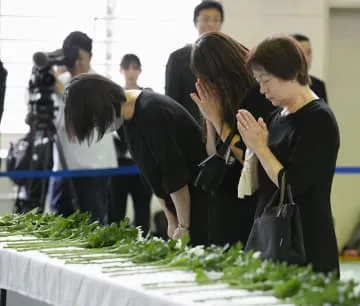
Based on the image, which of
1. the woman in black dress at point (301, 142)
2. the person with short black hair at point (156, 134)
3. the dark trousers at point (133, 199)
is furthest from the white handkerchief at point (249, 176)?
the dark trousers at point (133, 199)

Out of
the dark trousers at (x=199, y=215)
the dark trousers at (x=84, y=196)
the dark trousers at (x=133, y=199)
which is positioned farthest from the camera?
the dark trousers at (x=133, y=199)

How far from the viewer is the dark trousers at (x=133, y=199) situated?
924cm

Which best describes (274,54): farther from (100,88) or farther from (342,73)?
(342,73)

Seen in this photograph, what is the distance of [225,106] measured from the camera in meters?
4.53

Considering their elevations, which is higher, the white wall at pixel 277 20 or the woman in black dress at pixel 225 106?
the white wall at pixel 277 20

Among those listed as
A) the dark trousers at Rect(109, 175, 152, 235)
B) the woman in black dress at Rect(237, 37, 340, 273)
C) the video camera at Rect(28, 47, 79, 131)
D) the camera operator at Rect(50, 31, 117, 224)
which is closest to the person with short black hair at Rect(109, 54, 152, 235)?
the dark trousers at Rect(109, 175, 152, 235)

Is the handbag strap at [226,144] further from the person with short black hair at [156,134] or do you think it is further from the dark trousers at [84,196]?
the dark trousers at [84,196]

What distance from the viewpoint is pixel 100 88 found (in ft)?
14.8

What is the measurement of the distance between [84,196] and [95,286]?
196 inches

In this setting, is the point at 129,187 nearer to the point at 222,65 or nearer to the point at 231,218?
the point at 231,218

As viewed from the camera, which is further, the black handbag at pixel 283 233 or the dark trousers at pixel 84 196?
the dark trousers at pixel 84 196

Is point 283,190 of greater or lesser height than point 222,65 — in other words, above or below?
below

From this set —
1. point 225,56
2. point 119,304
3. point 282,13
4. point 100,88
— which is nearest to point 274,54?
point 225,56

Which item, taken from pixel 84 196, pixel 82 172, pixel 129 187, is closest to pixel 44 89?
pixel 82 172
